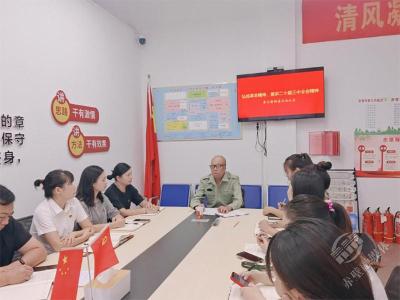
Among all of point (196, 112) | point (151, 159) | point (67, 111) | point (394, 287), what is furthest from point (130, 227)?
point (196, 112)

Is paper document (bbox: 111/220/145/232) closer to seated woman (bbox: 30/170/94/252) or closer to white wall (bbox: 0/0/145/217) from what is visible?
seated woman (bbox: 30/170/94/252)

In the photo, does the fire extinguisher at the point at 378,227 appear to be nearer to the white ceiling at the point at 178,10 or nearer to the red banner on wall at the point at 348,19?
the red banner on wall at the point at 348,19

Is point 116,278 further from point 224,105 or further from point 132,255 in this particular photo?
point 224,105

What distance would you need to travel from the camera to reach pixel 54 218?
82.6 inches

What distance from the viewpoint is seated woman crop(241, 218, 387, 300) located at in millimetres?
708

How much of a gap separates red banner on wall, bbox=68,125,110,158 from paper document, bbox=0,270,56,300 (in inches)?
66.5

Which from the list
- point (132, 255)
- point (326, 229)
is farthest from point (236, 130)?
point (326, 229)

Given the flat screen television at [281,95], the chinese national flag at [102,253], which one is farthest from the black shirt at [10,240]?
the flat screen television at [281,95]

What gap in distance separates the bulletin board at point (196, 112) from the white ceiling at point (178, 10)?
89 cm

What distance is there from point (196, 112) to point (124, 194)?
63.0 inches

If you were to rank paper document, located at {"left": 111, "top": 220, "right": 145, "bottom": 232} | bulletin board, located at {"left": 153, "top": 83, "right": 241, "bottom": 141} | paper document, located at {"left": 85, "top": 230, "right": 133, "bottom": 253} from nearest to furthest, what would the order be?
paper document, located at {"left": 85, "top": 230, "right": 133, "bottom": 253}, paper document, located at {"left": 111, "top": 220, "right": 145, "bottom": 232}, bulletin board, located at {"left": 153, "top": 83, "right": 241, "bottom": 141}

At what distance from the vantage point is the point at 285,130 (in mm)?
3904

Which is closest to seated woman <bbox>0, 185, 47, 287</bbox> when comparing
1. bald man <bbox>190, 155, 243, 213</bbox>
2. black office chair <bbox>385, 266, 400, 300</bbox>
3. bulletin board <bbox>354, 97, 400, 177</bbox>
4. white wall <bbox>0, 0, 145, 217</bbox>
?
white wall <bbox>0, 0, 145, 217</bbox>

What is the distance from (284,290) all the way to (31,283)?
1.21 metres
